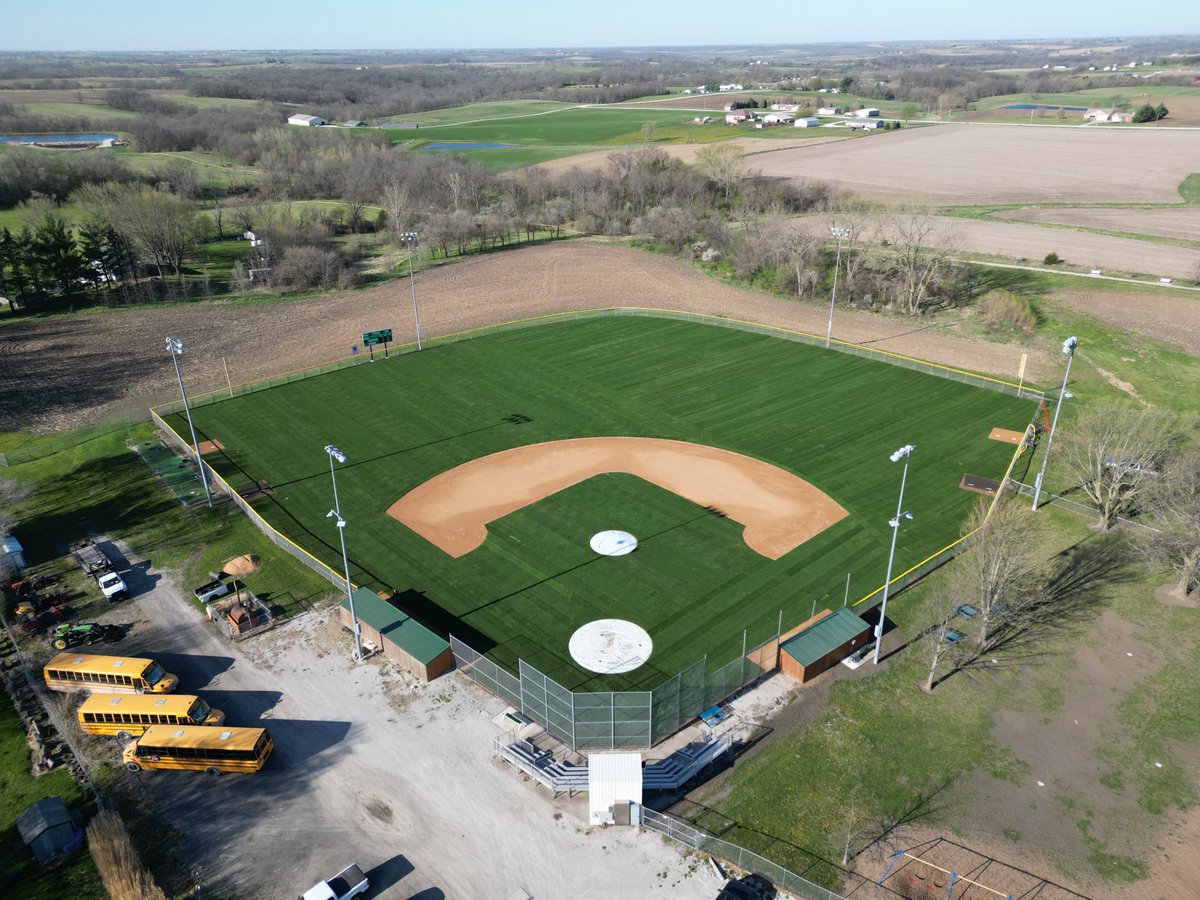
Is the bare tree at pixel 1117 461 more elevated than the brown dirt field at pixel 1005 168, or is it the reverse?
the brown dirt field at pixel 1005 168

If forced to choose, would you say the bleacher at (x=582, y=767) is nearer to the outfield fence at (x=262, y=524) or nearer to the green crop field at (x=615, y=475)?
the green crop field at (x=615, y=475)

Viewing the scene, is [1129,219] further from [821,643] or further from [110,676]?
[110,676]

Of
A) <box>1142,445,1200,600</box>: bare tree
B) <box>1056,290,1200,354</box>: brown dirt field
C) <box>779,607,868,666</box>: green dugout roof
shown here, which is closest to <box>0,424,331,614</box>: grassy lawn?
<box>779,607,868,666</box>: green dugout roof

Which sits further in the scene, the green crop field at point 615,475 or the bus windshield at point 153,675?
the green crop field at point 615,475

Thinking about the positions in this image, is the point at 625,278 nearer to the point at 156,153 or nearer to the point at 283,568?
the point at 283,568

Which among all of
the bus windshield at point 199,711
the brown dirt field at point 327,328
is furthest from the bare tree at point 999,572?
the bus windshield at point 199,711

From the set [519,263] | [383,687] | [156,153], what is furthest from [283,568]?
[156,153]

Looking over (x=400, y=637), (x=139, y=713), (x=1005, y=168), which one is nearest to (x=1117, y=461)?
(x=400, y=637)
